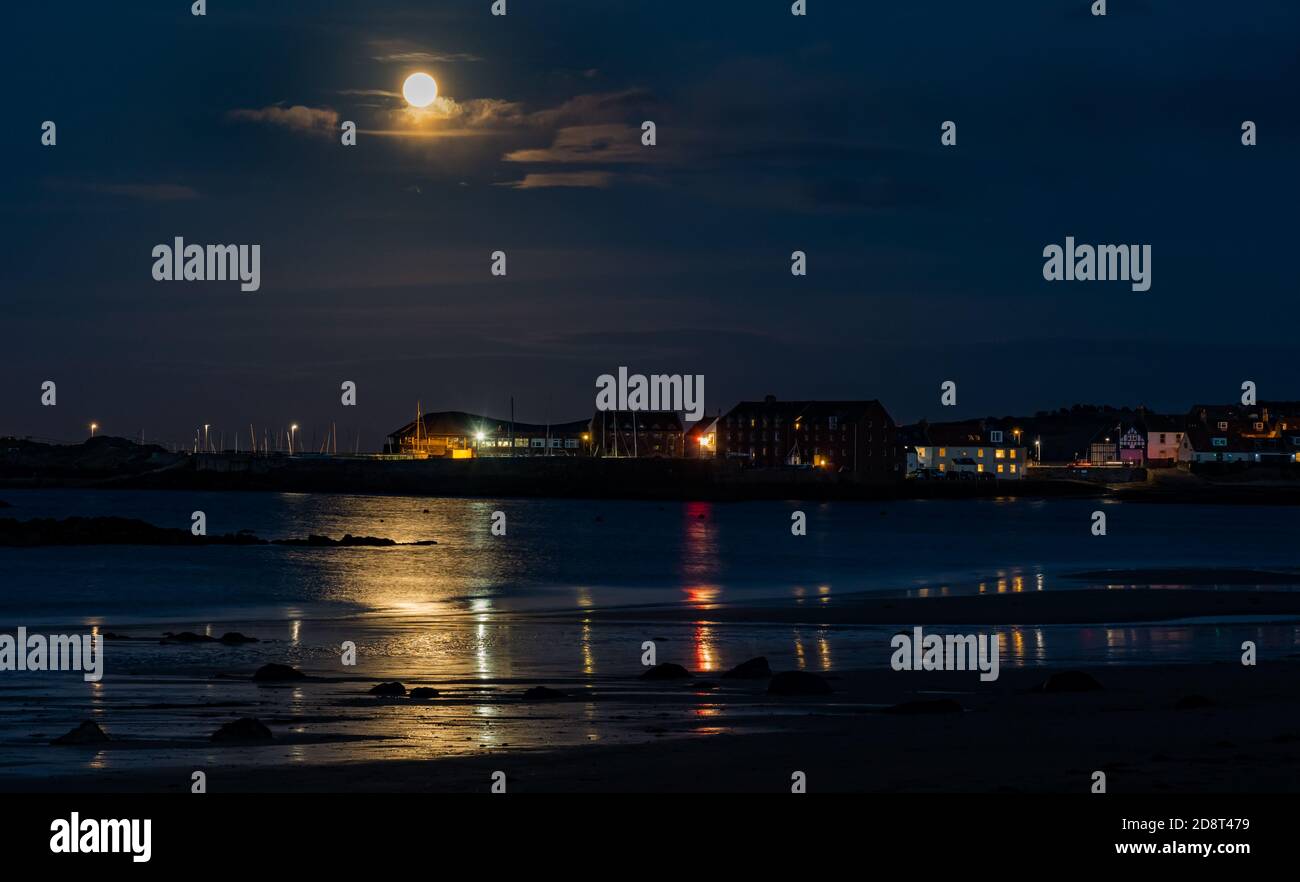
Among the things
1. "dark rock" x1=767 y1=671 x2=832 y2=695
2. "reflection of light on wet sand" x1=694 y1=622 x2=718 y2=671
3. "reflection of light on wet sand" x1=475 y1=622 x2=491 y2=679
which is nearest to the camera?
"dark rock" x1=767 y1=671 x2=832 y2=695

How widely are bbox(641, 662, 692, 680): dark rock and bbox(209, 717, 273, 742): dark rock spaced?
8124 millimetres

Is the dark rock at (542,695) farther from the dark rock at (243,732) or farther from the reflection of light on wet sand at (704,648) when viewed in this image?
the reflection of light on wet sand at (704,648)

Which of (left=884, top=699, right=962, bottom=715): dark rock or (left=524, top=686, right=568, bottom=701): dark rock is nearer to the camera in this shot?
(left=884, top=699, right=962, bottom=715): dark rock

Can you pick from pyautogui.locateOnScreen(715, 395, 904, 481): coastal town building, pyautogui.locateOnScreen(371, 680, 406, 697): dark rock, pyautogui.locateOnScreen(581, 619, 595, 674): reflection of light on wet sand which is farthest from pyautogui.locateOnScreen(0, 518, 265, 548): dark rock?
pyautogui.locateOnScreen(715, 395, 904, 481): coastal town building

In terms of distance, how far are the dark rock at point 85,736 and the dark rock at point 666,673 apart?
30.6 feet

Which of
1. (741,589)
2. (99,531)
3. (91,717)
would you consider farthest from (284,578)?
(91,717)

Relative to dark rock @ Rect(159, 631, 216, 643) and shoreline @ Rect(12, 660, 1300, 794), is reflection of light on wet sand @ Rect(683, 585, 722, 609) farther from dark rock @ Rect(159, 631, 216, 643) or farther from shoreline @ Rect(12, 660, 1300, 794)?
shoreline @ Rect(12, 660, 1300, 794)

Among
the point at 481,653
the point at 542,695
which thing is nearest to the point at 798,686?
the point at 542,695

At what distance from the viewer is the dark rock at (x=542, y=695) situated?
2088 cm

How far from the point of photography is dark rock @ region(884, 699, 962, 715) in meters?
18.8
